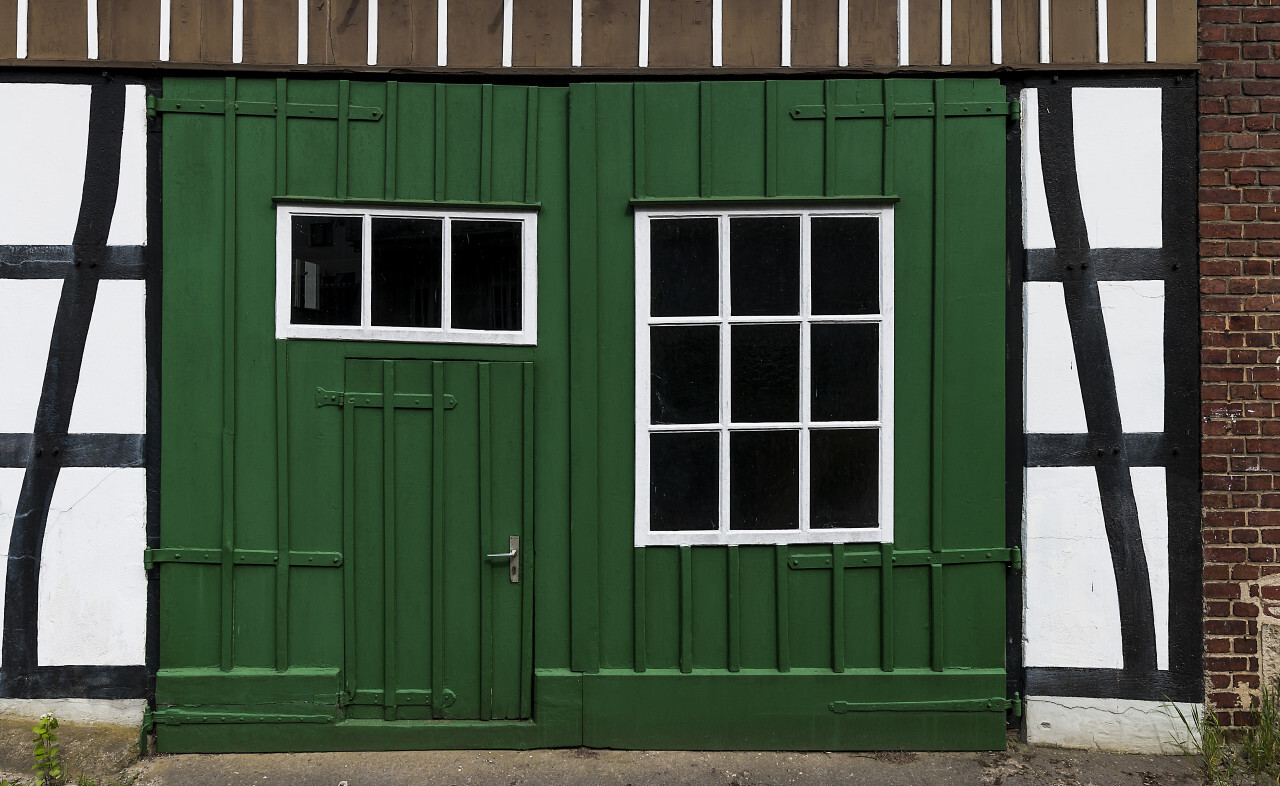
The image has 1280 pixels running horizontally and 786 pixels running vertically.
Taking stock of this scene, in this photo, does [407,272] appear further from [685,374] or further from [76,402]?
[76,402]

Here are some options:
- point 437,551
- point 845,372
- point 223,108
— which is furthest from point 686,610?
point 223,108

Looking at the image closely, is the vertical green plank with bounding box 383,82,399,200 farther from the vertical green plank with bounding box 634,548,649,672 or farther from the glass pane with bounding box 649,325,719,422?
the vertical green plank with bounding box 634,548,649,672

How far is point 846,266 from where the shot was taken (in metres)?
4.36

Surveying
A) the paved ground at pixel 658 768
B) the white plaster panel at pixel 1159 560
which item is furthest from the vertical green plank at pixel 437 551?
the white plaster panel at pixel 1159 560

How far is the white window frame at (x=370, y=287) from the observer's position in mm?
4301

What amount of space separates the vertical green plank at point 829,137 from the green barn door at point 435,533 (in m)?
1.65

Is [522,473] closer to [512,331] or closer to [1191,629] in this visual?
[512,331]

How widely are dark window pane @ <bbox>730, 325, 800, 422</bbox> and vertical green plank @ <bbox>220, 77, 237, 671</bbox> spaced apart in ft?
7.57

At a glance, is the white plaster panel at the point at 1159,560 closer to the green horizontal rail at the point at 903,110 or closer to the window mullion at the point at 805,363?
the window mullion at the point at 805,363

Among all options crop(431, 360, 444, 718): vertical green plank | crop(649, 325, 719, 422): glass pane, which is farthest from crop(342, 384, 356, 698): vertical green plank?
crop(649, 325, 719, 422): glass pane

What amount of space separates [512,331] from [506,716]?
180 cm

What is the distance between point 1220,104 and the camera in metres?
4.34

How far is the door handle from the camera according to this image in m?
4.33

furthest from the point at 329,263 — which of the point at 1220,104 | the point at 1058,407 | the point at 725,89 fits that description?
the point at 1220,104
